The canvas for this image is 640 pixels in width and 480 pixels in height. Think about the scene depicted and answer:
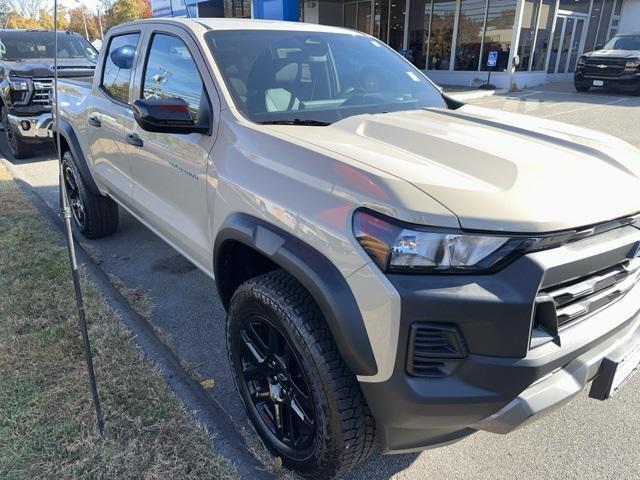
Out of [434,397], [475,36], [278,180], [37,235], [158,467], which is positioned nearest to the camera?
[434,397]

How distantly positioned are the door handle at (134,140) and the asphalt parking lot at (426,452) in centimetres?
115

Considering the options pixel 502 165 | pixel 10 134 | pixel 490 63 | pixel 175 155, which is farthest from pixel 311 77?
pixel 490 63

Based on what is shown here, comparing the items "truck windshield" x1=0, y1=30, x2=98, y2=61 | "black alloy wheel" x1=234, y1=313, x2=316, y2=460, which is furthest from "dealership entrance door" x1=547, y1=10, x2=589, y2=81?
"black alloy wheel" x1=234, y1=313, x2=316, y2=460

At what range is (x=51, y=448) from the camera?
87.7 inches

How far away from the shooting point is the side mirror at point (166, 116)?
2361 millimetres

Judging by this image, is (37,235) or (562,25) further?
(562,25)

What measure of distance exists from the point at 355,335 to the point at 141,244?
360 centimetres

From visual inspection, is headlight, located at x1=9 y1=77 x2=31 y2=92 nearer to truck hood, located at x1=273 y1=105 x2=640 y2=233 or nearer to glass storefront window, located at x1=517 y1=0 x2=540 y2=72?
truck hood, located at x1=273 y1=105 x2=640 y2=233

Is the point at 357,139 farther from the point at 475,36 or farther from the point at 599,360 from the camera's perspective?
the point at 475,36

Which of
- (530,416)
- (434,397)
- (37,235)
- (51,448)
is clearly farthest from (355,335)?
(37,235)

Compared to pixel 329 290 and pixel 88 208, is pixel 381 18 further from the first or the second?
pixel 329 290

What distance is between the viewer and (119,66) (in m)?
3.70

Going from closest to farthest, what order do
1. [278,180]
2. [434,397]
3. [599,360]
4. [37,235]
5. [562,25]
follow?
[434,397]
[599,360]
[278,180]
[37,235]
[562,25]

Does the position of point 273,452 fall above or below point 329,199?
below
